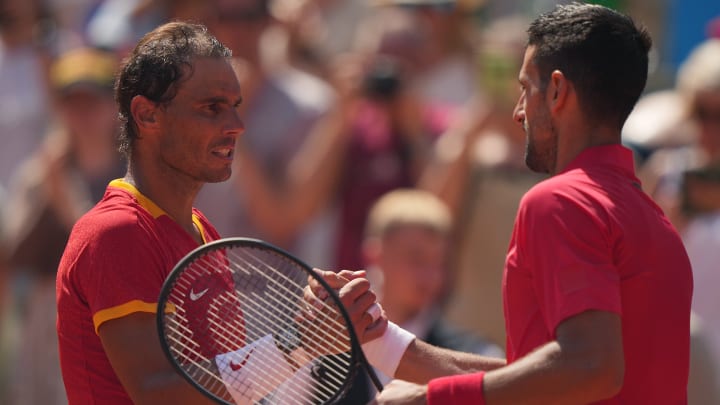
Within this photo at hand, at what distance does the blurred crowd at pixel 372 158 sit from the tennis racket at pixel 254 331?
8.41ft

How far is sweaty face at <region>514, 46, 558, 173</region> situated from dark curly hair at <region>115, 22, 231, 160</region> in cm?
81

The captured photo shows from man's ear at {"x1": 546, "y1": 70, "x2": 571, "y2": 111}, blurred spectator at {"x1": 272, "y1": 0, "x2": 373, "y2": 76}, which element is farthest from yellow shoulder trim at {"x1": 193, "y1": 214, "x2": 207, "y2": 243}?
blurred spectator at {"x1": 272, "y1": 0, "x2": 373, "y2": 76}

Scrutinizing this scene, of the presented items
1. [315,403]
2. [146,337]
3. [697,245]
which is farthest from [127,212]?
[697,245]

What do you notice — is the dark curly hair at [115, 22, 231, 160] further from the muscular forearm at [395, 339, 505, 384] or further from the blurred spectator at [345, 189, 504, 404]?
the blurred spectator at [345, 189, 504, 404]

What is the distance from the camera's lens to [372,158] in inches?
277

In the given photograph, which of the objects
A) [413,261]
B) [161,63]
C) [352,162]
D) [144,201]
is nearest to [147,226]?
[144,201]

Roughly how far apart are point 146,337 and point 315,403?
0.47 m

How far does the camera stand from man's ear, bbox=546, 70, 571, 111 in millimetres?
3283

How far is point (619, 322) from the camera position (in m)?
3.04

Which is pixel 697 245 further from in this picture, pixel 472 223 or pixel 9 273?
pixel 9 273

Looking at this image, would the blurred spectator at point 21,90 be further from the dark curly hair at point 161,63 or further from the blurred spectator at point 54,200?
the dark curly hair at point 161,63

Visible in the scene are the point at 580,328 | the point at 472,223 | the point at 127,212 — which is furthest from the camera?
the point at 472,223

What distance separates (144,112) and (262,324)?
25.1 inches

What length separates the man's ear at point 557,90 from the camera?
3.28 meters
